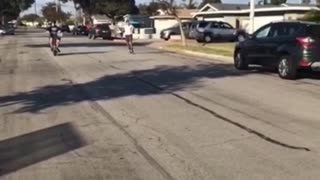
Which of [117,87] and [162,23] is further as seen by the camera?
[162,23]

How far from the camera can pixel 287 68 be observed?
18.3 m

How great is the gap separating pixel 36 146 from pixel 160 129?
2124 millimetres

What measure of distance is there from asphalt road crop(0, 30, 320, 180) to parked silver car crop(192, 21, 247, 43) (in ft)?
104

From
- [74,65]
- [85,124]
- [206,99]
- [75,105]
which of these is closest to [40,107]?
[75,105]

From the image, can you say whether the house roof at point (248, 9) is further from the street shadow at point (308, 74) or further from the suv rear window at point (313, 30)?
the suv rear window at point (313, 30)

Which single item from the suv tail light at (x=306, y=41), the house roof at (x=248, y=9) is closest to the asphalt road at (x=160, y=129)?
the suv tail light at (x=306, y=41)

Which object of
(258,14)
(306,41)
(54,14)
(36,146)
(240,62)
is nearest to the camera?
(36,146)

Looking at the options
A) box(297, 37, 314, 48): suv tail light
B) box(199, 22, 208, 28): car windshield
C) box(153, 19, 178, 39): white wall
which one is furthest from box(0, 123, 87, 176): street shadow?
box(153, 19, 178, 39): white wall

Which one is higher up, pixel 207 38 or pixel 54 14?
pixel 54 14

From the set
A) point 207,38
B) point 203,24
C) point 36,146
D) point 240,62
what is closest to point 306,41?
point 240,62

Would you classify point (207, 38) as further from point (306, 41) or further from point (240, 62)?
point (306, 41)

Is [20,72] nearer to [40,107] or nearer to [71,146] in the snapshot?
[40,107]

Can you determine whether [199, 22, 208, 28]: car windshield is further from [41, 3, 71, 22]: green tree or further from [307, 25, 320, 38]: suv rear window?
[307, 25, 320, 38]: suv rear window

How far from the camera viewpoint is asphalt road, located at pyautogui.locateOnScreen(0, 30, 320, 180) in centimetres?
754
